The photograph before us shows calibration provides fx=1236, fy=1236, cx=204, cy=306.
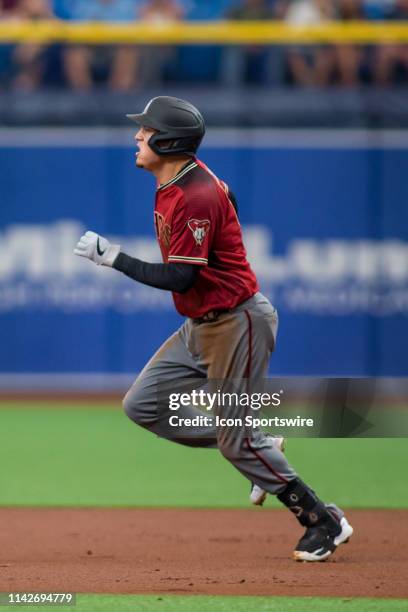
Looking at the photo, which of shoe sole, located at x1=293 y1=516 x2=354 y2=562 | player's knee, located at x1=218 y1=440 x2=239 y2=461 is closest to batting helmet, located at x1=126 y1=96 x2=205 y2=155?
player's knee, located at x1=218 y1=440 x2=239 y2=461

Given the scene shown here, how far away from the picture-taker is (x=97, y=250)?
192 inches

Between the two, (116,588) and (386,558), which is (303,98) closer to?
(386,558)

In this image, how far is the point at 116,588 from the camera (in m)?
4.44

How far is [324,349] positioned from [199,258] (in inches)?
253

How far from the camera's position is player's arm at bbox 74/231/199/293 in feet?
15.9

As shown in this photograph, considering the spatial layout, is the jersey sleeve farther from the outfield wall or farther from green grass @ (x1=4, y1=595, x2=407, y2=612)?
the outfield wall

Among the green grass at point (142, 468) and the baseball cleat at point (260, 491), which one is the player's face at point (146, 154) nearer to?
the baseball cleat at point (260, 491)

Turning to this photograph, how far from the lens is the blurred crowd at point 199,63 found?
36.3 ft

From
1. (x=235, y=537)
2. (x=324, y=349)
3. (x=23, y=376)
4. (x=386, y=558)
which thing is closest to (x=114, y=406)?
(x=23, y=376)

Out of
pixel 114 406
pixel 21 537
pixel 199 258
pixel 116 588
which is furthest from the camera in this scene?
pixel 114 406

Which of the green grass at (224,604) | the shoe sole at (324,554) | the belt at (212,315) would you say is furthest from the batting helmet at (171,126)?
the green grass at (224,604)

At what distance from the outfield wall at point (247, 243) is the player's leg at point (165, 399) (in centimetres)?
574

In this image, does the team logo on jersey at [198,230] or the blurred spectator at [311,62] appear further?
the blurred spectator at [311,62]

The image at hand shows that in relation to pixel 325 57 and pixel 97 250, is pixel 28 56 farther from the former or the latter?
pixel 97 250
